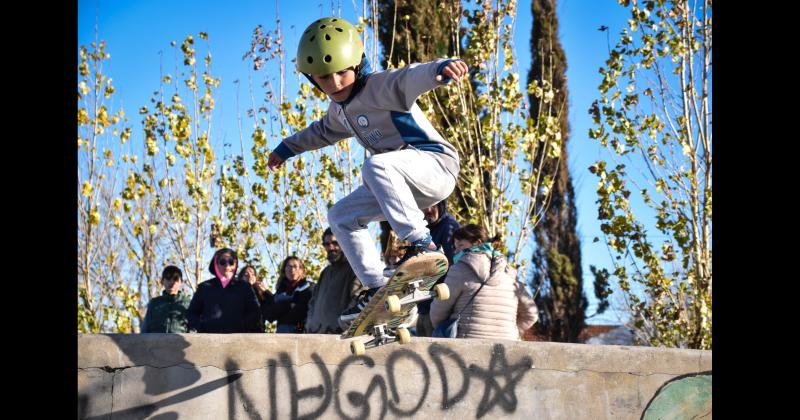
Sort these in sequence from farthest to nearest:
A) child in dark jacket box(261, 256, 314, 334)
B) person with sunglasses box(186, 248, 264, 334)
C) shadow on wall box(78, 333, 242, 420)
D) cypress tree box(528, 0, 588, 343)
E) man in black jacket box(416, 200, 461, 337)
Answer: cypress tree box(528, 0, 588, 343), child in dark jacket box(261, 256, 314, 334), person with sunglasses box(186, 248, 264, 334), man in black jacket box(416, 200, 461, 337), shadow on wall box(78, 333, 242, 420)

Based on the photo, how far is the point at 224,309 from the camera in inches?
246

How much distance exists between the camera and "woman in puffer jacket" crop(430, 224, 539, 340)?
520cm

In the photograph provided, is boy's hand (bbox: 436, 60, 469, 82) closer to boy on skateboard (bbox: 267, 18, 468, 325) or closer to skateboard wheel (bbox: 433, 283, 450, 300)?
boy on skateboard (bbox: 267, 18, 468, 325)

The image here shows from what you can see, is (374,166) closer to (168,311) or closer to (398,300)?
(398,300)

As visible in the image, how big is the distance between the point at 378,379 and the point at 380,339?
10.7 inches

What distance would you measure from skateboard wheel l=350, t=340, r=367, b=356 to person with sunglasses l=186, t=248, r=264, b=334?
77.0 inches

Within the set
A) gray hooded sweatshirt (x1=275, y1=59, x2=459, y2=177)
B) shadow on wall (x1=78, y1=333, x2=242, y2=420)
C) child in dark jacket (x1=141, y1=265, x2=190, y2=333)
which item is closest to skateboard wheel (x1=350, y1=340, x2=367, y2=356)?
shadow on wall (x1=78, y1=333, x2=242, y2=420)

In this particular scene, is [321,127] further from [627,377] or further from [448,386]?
[627,377]

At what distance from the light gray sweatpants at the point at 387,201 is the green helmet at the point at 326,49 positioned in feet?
1.81

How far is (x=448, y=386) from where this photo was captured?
477 centimetres

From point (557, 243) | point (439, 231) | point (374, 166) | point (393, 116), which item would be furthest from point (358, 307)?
point (557, 243)

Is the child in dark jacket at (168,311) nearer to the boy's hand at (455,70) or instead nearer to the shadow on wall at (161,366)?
the shadow on wall at (161,366)

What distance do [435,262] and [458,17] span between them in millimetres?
9208

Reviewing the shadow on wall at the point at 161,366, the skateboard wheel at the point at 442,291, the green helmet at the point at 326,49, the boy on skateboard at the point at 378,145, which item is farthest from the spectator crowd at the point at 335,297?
the green helmet at the point at 326,49
